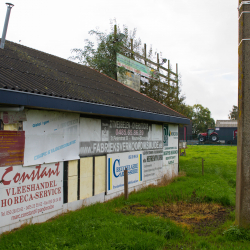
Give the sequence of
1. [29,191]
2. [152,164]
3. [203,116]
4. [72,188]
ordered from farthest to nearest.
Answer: [203,116] < [152,164] < [72,188] < [29,191]

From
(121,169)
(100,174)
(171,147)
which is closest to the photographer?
(100,174)

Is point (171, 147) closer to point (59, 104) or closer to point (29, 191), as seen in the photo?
point (59, 104)

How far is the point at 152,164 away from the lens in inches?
430

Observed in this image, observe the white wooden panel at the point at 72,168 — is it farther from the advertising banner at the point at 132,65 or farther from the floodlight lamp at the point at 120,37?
the floodlight lamp at the point at 120,37

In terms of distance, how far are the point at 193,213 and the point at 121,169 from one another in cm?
292

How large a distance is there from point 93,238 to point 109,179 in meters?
3.59

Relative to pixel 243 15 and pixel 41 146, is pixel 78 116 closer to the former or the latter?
pixel 41 146

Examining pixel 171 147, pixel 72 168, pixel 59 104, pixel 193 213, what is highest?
pixel 59 104

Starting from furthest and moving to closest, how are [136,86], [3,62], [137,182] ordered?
[136,86] → [137,182] → [3,62]

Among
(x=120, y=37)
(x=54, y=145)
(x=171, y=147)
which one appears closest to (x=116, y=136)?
(x=54, y=145)

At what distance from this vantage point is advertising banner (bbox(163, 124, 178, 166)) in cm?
1215

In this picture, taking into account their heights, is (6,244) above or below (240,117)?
below

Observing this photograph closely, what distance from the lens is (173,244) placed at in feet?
15.7

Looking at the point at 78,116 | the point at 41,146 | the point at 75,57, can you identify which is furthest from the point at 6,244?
the point at 75,57
